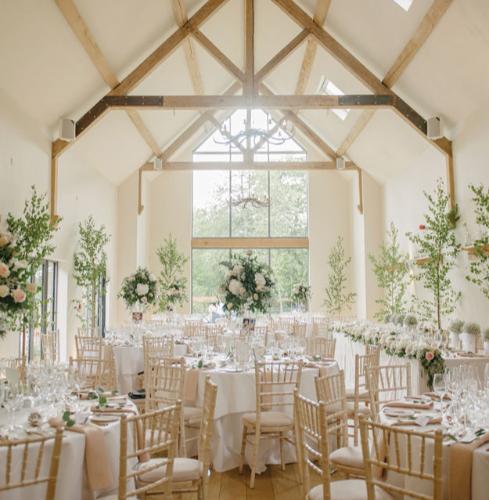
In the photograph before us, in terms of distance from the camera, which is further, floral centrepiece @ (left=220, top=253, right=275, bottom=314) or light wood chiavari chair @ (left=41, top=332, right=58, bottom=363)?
light wood chiavari chair @ (left=41, top=332, right=58, bottom=363)

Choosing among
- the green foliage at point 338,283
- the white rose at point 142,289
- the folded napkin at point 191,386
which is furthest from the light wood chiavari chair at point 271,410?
the green foliage at point 338,283

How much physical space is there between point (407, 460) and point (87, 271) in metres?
8.47

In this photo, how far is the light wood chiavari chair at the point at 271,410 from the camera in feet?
15.7

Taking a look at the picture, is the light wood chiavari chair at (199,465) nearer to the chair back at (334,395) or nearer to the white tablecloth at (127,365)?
the chair back at (334,395)

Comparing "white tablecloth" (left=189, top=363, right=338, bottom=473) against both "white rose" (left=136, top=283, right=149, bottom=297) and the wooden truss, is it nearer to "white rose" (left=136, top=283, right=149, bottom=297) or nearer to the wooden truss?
"white rose" (left=136, top=283, right=149, bottom=297)

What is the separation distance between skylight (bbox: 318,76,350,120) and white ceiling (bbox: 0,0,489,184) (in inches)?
6.8

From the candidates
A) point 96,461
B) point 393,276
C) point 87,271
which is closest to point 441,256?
point 393,276

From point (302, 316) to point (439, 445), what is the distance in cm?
1166

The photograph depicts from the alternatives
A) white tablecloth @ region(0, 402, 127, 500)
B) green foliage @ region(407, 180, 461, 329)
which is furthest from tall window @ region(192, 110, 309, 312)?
white tablecloth @ region(0, 402, 127, 500)

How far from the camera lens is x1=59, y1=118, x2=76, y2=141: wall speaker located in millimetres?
8719

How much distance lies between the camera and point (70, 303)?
1009cm

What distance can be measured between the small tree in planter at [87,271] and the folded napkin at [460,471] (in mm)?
7985

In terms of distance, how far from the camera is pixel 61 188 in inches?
377

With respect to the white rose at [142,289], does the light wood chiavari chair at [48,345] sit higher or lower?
lower
